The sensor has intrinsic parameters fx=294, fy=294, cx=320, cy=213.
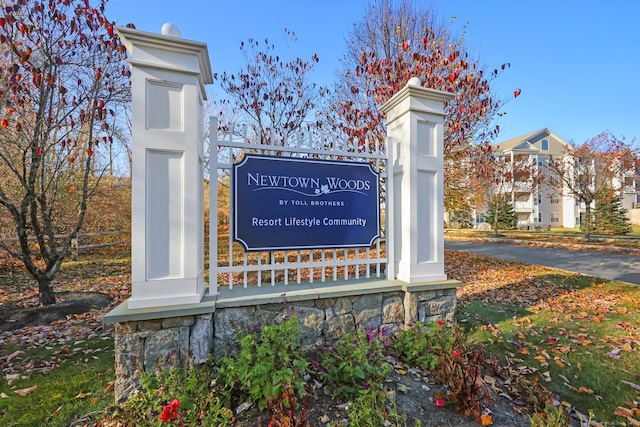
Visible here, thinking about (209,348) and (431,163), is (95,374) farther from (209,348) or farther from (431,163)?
(431,163)

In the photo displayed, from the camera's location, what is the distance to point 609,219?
19.4 metres

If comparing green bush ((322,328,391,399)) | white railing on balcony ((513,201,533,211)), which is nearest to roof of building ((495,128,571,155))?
white railing on balcony ((513,201,533,211))

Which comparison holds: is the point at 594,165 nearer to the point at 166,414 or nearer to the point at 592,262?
the point at 592,262

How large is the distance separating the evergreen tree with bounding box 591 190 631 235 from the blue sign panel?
23.2 m

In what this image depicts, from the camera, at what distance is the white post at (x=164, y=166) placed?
235cm

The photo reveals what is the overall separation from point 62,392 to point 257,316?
166cm

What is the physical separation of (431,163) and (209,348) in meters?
2.87

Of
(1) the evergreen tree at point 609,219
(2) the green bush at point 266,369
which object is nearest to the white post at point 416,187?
(2) the green bush at point 266,369

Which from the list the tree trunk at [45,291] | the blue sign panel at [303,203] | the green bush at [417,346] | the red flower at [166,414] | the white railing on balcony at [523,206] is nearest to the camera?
the red flower at [166,414]

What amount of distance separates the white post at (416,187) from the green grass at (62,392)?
115 inches

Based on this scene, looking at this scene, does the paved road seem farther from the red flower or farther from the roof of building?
the roof of building

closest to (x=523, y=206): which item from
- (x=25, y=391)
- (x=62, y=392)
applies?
(x=62, y=392)

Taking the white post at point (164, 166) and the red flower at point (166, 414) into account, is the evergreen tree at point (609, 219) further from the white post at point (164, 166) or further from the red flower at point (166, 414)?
the red flower at point (166, 414)

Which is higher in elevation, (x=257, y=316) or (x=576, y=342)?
(x=257, y=316)
